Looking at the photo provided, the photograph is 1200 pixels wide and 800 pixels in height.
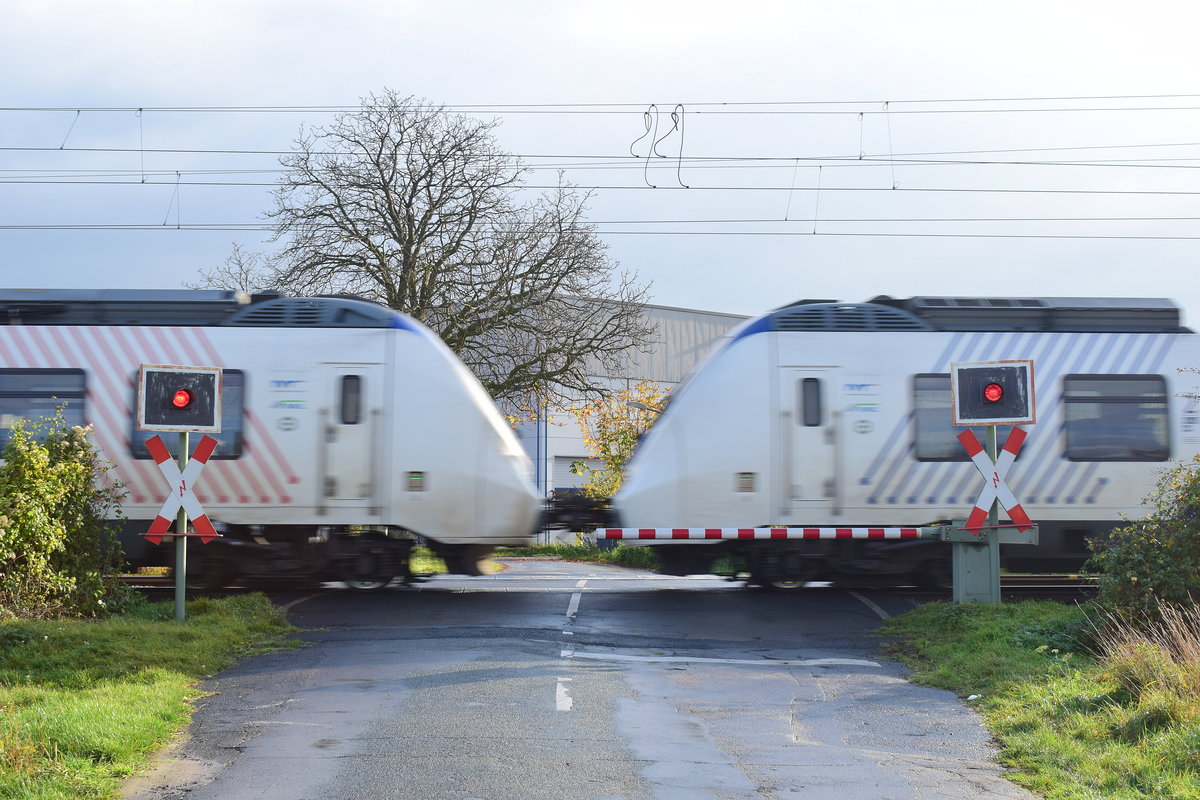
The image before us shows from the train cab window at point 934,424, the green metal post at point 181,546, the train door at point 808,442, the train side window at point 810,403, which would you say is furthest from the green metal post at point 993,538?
the green metal post at point 181,546

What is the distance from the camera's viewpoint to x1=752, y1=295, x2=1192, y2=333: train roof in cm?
1451

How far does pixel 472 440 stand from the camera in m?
13.9

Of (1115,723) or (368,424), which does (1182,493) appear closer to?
(1115,723)

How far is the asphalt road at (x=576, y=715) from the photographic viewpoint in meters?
6.09

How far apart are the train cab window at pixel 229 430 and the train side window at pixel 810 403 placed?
6409 mm

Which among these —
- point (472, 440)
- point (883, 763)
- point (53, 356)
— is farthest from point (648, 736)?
point (53, 356)

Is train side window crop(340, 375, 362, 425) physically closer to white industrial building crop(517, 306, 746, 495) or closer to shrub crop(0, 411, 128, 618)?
shrub crop(0, 411, 128, 618)

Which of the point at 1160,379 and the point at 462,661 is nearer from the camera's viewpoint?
the point at 462,661

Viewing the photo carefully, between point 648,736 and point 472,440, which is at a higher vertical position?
point 472,440

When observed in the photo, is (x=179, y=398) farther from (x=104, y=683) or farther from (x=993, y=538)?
(x=993, y=538)

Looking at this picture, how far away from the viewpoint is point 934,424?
14195 mm

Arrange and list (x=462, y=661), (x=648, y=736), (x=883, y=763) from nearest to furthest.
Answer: (x=883, y=763), (x=648, y=736), (x=462, y=661)

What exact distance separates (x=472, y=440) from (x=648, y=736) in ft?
23.5

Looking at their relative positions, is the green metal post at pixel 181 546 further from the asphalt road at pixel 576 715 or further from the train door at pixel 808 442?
the train door at pixel 808 442
